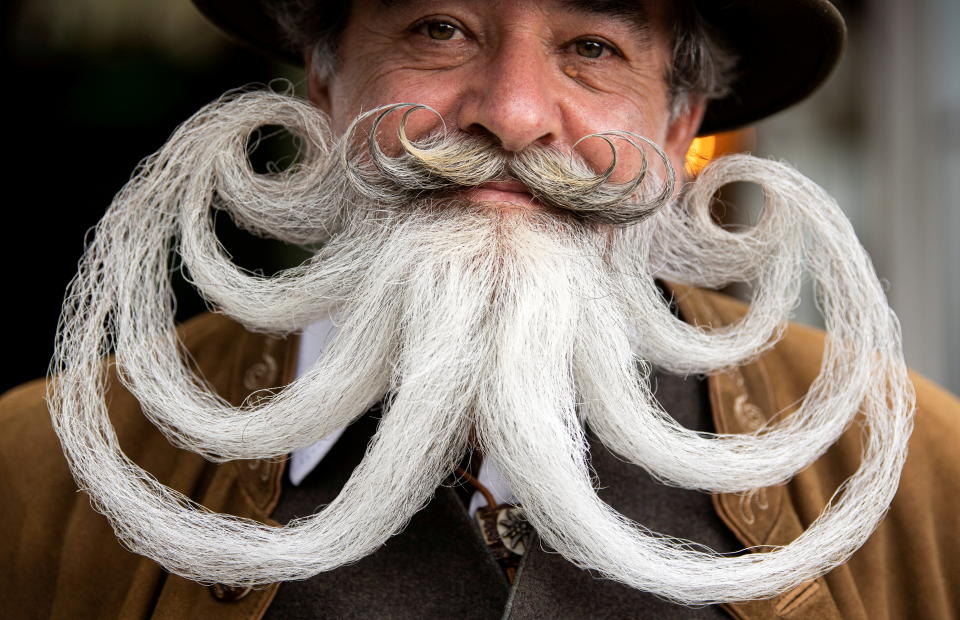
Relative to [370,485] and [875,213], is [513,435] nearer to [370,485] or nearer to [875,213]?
[370,485]

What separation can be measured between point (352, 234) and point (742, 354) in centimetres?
87

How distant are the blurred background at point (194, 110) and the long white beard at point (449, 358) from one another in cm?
145

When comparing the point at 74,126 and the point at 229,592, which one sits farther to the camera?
the point at 74,126

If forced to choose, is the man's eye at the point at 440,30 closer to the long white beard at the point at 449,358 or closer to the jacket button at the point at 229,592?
the long white beard at the point at 449,358

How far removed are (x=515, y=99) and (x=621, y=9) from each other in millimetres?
357

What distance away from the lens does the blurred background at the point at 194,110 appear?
158 inches

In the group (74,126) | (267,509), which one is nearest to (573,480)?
(267,509)

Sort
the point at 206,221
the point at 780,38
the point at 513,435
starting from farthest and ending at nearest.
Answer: the point at 780,38 → the point at 206,221 → the point at 513,435

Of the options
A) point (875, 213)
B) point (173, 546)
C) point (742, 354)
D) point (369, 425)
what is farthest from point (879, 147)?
point (173, 546)

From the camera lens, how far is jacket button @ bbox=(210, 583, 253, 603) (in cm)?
163

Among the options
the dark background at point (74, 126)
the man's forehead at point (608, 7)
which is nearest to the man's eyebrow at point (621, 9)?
the man's forehead at point (608, 7)

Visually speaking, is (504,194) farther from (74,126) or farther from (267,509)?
(74,126)

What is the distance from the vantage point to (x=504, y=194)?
1.57m

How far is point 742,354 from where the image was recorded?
1870 millimetres
